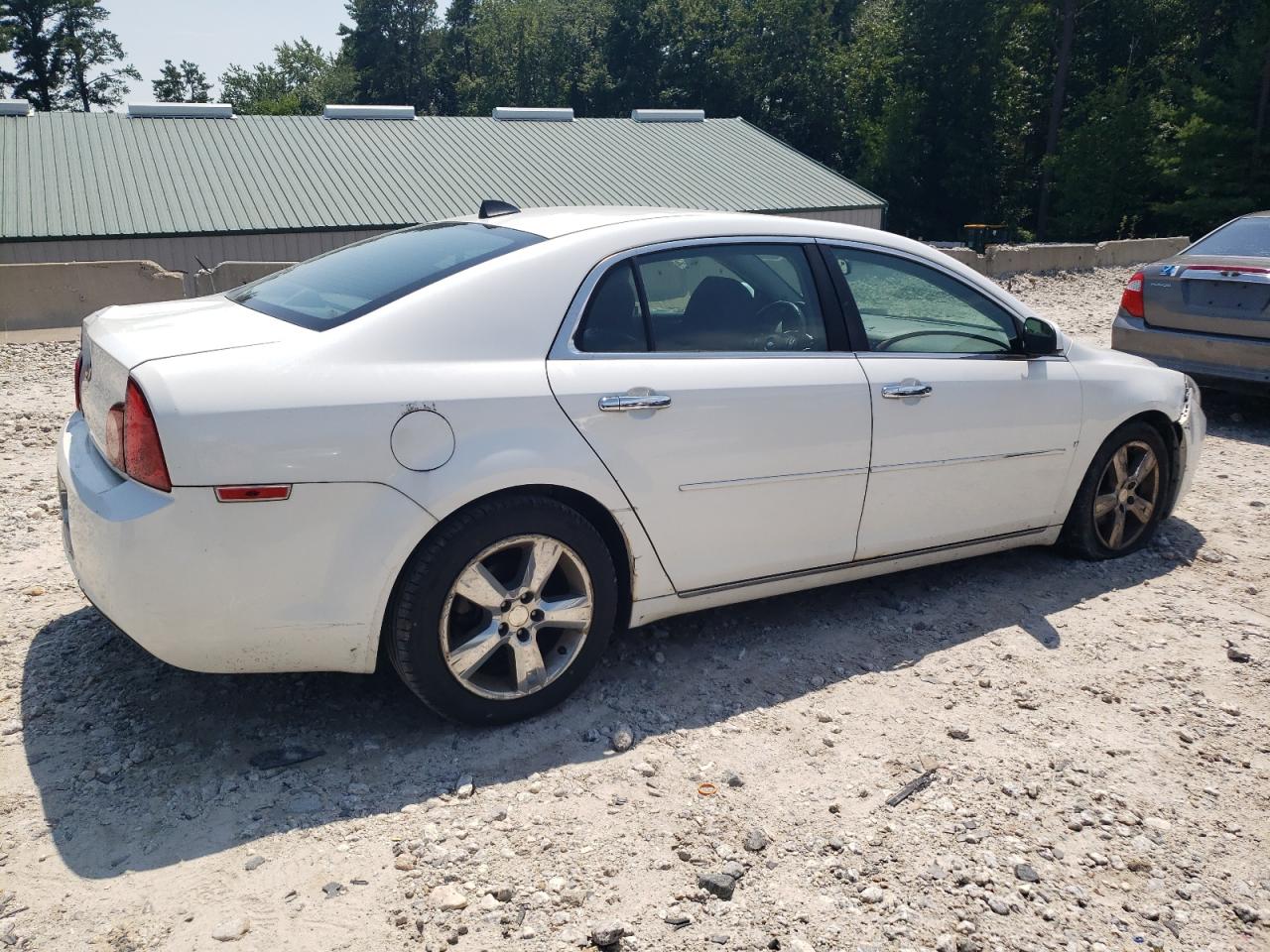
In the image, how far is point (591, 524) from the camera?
3.44m

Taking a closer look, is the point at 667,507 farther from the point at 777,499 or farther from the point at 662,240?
the point at 662,240

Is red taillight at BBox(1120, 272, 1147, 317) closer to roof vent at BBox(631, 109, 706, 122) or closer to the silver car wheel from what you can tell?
the silver car wheel

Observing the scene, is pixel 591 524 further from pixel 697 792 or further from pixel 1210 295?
pixel 1210 295

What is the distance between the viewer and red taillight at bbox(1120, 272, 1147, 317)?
8.05m

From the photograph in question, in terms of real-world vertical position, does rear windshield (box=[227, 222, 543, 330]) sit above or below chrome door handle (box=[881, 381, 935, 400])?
above

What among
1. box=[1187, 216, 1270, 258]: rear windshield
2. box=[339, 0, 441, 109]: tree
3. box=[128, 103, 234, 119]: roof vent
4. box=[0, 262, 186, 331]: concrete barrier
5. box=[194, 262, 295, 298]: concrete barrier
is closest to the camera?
box=[1187, 216, 1270, 258]: rear windshield

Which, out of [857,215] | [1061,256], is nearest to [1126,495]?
[1061,256]

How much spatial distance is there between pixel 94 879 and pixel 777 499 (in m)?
2.39

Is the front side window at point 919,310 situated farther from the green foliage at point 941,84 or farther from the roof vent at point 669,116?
the green foliage at point 941,84

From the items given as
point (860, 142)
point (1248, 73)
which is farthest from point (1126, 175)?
point (860, 142)

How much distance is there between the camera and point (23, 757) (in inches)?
124

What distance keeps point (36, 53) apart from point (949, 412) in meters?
77.5

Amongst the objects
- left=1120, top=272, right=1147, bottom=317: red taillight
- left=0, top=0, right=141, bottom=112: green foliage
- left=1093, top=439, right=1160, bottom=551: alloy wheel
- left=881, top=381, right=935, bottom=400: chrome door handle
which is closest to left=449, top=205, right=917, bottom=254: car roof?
left=881, top=381, right=935, bottom=400: chrome door handle

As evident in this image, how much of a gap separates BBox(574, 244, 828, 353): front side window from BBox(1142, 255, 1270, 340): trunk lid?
4.99m
